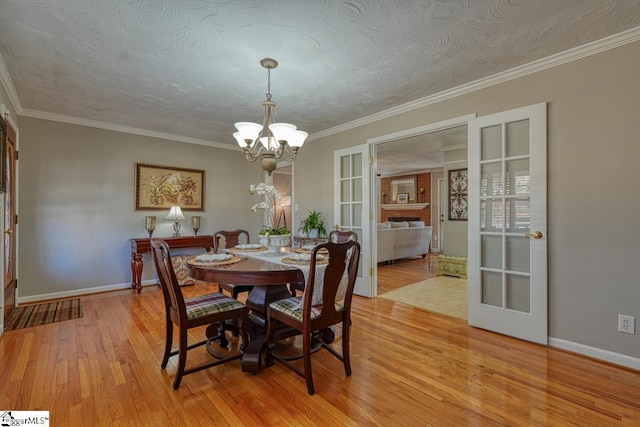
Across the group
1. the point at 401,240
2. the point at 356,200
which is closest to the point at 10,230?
the point at 356,200

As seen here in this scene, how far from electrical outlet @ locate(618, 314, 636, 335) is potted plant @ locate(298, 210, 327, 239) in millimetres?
3197

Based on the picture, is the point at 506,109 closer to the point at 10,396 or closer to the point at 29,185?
the point at 10,396

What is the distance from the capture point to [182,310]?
194 cm

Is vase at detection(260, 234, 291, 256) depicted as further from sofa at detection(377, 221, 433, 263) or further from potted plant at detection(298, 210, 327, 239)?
sofa at detection(377, 221, 433, 263)

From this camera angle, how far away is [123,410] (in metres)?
1.71

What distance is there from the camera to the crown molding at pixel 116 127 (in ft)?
12.3

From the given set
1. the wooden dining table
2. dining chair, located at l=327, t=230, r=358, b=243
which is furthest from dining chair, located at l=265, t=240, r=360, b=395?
dining chair, located at l=327, t=230, r=358, b=243

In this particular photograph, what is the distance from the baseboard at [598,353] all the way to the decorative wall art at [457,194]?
3538 millimetres

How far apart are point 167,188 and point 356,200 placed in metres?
2.97

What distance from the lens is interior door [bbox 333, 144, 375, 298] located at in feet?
13.2

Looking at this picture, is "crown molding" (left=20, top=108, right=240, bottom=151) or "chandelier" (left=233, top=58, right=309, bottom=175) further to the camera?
"crown molding" (left=20, top=108, right=240, bottom=151)

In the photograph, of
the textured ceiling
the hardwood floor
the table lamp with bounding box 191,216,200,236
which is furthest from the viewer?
the table lamp with bounding box 191,216,200,236

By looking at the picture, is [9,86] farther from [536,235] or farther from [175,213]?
[536,235]

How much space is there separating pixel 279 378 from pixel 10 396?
5.24 feet
